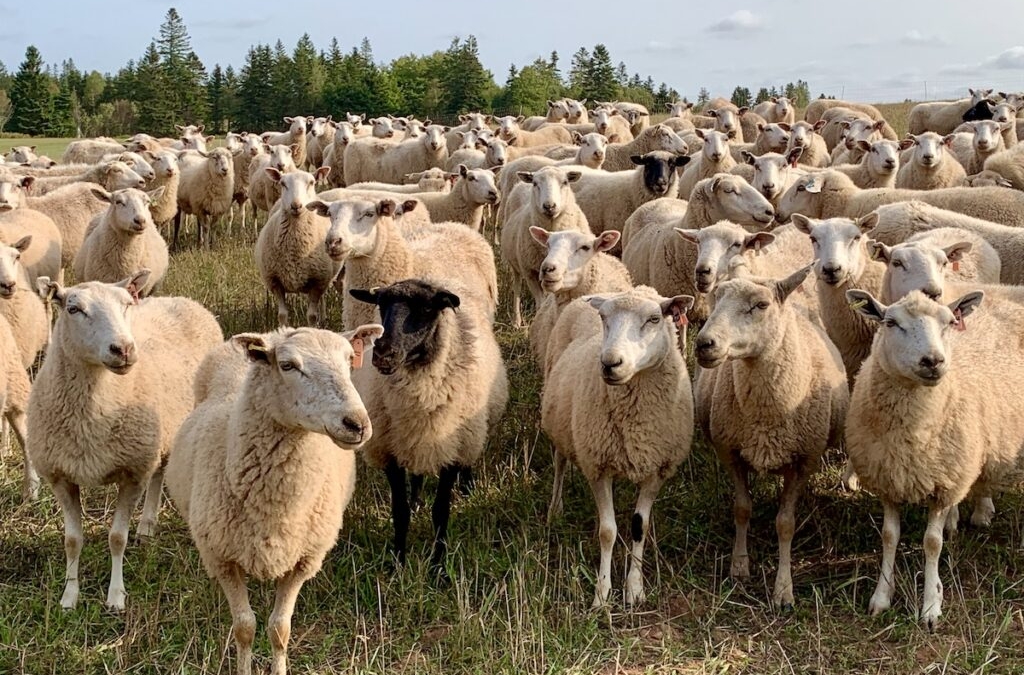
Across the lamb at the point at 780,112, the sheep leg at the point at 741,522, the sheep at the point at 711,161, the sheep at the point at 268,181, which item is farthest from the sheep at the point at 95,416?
the lamb at the point at 780,112

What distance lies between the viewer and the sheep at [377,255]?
21.5 ft

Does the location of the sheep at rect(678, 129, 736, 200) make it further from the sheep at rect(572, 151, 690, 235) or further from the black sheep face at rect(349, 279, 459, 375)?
the black sheep face at rect(349, 279, 459, 375)

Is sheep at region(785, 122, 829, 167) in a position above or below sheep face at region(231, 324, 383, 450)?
above

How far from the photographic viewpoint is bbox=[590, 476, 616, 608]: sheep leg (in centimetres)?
452

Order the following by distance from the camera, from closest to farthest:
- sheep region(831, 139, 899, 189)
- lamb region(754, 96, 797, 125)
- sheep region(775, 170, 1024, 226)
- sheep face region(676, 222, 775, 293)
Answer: sheep face region(676, 222, 775, 293), sheep region(775, 170, 1024, 226), sheep region(831, 139, 899, 189), lamb region(754, 96, 797, 125)

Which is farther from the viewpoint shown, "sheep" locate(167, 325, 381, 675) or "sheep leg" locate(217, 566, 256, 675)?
"sheep leg" locate(217, 566, 256, 675)

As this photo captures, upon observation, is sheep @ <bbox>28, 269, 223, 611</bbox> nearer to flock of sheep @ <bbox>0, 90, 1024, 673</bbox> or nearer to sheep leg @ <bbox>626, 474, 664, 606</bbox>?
flock of sheep @ <bbox>0, 90, 1024, 673</bbox>

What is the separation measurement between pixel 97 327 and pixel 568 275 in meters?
3.10

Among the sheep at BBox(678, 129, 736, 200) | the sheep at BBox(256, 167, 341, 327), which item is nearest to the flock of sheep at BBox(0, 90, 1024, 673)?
the sheep at BBox(256, 167, 341, 327)

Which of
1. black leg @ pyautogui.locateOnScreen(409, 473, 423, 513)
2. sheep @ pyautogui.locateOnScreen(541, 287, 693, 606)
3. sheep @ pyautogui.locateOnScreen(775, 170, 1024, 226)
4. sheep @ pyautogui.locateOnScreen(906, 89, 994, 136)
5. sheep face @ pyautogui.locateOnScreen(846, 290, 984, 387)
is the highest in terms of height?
sheep @ pyautogui.locateOnScreen(906, 89, 994, 136)

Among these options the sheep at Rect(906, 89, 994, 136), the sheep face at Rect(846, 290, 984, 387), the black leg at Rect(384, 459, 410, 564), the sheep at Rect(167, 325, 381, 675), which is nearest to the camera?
the sheep at Rect(167, 325, 381, 675)

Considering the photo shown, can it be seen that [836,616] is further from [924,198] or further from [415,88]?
[415,88]

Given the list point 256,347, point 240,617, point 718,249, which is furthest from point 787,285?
point 240,617

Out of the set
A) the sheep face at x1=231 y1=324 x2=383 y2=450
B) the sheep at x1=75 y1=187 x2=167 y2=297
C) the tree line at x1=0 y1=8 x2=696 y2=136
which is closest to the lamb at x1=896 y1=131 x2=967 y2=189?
the sheep at x1=75 y1=187 x2=167 y2=297
